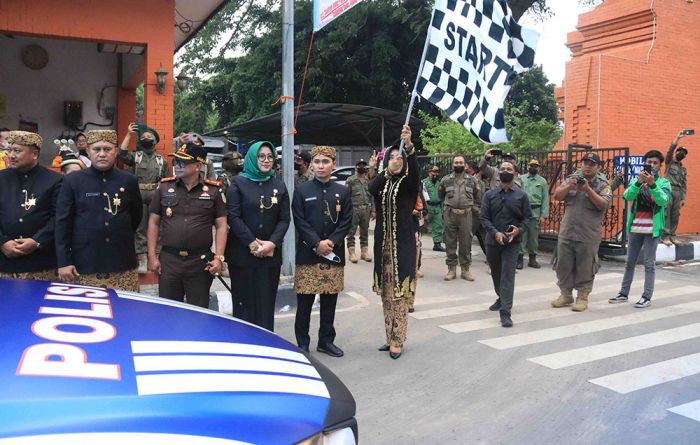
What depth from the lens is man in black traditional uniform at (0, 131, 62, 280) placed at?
14.1ft

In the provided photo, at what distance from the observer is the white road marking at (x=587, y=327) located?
225 inches

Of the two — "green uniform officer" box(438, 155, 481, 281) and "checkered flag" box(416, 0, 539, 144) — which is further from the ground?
"checkered flag" box(416, 0, 539, 144)

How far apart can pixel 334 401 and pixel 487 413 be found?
2.40 metres

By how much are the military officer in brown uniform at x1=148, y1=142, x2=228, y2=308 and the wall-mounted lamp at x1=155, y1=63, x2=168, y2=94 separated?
318cm

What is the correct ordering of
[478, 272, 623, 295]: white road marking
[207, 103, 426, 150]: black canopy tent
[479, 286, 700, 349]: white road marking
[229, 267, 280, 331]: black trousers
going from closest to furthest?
[229, 267, 280, 331]: black trousers → [479, 286, 700, 349]: white road marking → [478, 272, 623, 295]: white road marking → [207, 103, 426, 150]: black canopy tent

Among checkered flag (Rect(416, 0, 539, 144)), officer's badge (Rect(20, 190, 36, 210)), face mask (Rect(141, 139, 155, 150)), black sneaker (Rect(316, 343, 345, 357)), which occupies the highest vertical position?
checkered flag (Rect(416, 0, 539, 144))

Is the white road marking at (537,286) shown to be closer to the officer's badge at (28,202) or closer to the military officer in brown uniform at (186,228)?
the military officer in brown uniform at (186,228)

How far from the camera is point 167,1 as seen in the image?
747 cm

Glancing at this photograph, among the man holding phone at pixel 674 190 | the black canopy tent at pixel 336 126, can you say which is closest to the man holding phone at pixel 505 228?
the man holding phone at pixel 674 190

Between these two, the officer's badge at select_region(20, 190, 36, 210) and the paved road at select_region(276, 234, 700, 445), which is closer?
the paved road at select_region(276, 234, 700, 445)

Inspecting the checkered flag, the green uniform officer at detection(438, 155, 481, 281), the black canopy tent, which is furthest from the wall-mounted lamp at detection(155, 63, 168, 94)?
the black canopy tent

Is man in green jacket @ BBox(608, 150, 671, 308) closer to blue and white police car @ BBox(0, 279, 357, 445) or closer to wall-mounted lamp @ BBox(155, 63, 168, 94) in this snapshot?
wall-mounted lamp @ BBox(155, 63, 168, 94)

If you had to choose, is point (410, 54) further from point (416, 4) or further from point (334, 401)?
point (334, 401)

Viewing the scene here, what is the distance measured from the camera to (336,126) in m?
21.8
